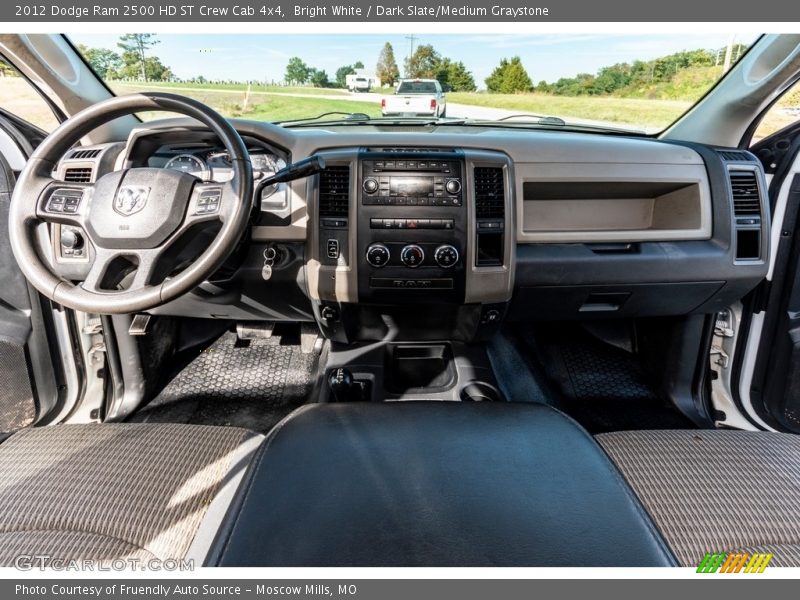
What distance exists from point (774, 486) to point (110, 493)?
1.73 meters

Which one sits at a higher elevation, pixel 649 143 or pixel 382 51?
pixel 382 51

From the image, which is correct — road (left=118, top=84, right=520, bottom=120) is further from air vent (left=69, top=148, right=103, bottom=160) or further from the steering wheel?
the steering wheel

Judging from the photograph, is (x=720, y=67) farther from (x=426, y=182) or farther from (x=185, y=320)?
(x=185, y=320)

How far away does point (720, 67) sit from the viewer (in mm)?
2125

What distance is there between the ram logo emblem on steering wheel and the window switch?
66 centimetres

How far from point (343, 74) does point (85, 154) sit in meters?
1.16

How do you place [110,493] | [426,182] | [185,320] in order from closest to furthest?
1. [110,493]
2. [426,182]
3. [185,320]

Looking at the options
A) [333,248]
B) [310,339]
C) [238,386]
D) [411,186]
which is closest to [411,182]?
[411,186]

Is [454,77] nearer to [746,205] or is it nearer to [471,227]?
[471,227]

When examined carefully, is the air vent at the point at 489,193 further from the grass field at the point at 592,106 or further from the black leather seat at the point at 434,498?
the black leather seat at the point at 434,498

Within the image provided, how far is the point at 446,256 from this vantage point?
6.07 ft

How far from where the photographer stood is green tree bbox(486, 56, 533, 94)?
223 centimetres

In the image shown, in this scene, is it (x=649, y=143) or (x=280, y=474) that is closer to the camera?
(x=280, y=474)

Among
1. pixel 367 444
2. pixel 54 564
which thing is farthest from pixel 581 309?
pixel 54 564
